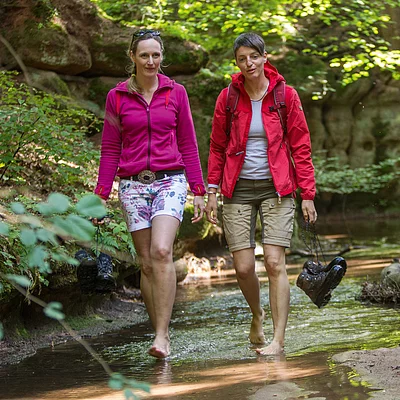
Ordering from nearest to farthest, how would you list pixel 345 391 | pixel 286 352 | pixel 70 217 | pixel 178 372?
pixel 70 217 → pixel 345 391 → pixel 178 372 → pixel 286 352

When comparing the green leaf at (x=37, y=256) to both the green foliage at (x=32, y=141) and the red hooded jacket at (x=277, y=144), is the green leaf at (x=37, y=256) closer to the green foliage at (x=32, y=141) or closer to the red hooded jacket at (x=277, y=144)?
the red hooded jacket at (x=277, y=144)

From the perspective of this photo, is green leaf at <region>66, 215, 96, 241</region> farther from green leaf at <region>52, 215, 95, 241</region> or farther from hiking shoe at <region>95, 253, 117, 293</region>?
hiking shoe at <region>95, 253, 117, 293</region>

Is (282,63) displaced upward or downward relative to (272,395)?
upward

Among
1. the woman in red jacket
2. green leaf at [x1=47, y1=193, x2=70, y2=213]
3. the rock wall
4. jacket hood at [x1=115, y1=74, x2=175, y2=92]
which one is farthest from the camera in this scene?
the rock wall

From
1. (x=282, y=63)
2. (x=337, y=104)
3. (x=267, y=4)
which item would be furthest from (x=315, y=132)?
(x=267, y=4)

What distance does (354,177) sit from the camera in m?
24.8

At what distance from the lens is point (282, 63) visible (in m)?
23.6

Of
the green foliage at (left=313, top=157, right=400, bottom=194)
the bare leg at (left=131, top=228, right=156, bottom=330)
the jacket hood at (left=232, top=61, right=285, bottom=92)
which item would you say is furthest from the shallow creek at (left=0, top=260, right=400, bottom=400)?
the green foliage at (left=313, top=157, right=400, bottom=194)

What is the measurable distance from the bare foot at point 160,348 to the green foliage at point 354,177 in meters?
18.5

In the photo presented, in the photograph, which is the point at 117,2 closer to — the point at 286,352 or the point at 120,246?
the point at 120,246

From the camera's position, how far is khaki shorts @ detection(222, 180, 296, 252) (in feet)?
17.0

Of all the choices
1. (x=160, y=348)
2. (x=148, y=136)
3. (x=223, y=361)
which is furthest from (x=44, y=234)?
(x=148, y=136)

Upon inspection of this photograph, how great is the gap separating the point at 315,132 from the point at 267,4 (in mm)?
11095

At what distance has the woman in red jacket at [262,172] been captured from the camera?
5.16 metres
